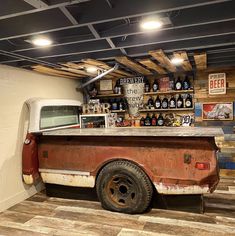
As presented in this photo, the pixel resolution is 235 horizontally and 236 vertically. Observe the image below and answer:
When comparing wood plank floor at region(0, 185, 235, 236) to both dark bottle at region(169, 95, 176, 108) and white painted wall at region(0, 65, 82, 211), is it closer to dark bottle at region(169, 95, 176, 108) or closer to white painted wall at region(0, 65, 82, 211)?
white painted wall at region(0, 65, 82, 211)

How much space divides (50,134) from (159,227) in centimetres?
202

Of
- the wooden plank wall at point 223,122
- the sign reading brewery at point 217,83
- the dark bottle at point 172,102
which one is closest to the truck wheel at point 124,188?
the wooden plank wall at point 223,122

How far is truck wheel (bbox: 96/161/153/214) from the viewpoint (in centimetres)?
324

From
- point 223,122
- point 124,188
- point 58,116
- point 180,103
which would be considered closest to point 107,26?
point 124,188

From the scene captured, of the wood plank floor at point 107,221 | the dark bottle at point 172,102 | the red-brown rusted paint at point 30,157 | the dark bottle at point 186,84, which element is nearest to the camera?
the wood plank floor at point 107,221

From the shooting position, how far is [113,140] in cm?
343

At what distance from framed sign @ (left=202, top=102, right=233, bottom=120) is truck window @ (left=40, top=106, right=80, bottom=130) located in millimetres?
2720

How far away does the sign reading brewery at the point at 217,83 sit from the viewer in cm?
499

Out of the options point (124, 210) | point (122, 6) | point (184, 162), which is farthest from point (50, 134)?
point (122, 6)

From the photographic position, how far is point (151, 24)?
2.29 m

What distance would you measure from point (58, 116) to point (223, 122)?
3.35 m

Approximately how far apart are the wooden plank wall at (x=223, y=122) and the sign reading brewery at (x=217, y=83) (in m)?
0.08

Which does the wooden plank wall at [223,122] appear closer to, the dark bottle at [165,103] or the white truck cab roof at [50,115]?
the dark bottle at [165,103]

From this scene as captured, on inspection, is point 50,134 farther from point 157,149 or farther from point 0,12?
point 0,12
